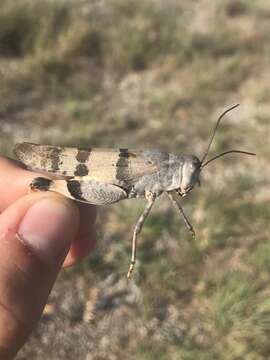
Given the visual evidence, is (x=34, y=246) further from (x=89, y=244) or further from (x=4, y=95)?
(x=4, y=95)

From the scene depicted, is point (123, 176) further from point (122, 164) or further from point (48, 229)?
point (48, 229)

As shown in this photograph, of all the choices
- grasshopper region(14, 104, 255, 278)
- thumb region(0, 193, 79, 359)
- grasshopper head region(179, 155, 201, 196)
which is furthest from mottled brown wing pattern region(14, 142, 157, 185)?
thumb region(0, 193, 79, 359)

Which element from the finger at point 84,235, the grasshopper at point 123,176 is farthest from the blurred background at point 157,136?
the grasshopper at point 123,176

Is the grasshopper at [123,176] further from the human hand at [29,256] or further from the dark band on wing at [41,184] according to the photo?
the human hand at [29,256]

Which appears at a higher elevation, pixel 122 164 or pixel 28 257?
pixel 122 164

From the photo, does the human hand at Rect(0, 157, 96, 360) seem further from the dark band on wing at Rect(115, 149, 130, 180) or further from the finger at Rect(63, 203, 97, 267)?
the finger at Rect(63, 203, 97, 267)

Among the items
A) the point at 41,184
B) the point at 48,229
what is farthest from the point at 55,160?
the point at 48,229
